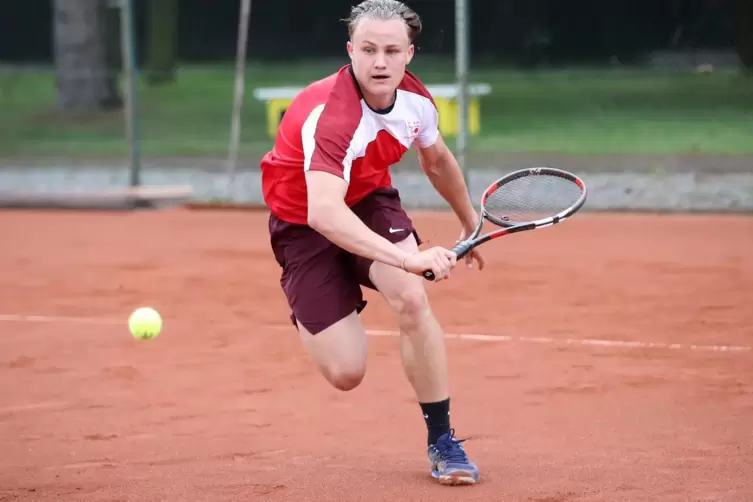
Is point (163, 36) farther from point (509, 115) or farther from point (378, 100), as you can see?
point (378, 100)

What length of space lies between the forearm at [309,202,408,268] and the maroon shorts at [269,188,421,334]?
38 centimetres

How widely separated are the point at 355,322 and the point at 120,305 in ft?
11.4

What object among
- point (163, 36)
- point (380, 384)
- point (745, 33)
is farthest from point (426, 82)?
point (380, 384)

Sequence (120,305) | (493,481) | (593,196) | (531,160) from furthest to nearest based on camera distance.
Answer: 1. (531,160)
2. (593,196)
3. (120,305)
4. (493,481)

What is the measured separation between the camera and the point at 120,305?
25.1 ft

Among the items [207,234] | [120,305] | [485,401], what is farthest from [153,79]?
[485,401]

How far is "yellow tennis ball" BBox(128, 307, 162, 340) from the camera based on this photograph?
646 centimetres

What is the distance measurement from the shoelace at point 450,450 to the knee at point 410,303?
1.45 ft

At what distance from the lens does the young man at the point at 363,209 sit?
4035 mm

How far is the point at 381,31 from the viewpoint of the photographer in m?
4.05

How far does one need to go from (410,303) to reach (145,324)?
262cm

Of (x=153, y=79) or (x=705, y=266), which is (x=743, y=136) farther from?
(x=153, y=79)

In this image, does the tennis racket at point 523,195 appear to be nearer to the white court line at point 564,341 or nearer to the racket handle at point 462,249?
the racket handle at point 462,249

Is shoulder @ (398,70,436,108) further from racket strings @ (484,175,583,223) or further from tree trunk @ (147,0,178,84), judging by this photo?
tree trunk @ (147,0,178,84)
